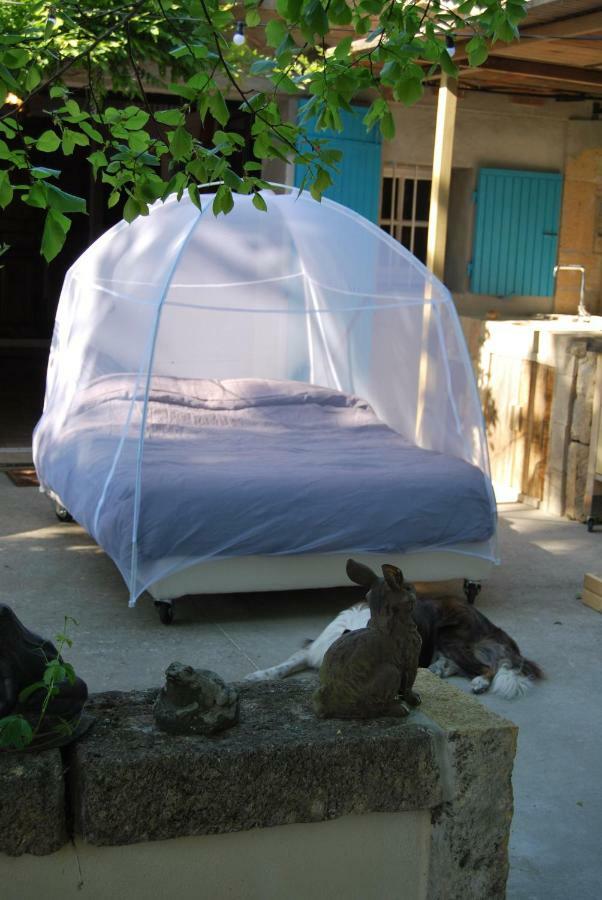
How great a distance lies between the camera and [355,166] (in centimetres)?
912

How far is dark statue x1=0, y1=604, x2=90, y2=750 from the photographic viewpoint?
2520 mm

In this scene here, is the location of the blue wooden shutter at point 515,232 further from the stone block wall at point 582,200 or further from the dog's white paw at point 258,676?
the dog's white paw at point 258,676

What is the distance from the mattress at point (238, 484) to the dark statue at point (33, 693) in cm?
262

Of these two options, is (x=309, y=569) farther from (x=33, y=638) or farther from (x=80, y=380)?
(x=33, y=638)

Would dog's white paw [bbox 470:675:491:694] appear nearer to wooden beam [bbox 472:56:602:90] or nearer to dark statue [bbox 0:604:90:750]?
dark statue [bbox 0:604:90:750]

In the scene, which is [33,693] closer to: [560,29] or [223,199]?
[223,199]

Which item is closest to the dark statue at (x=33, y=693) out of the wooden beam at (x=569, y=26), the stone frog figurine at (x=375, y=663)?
the stone frog figurine at (x=375, y=663)

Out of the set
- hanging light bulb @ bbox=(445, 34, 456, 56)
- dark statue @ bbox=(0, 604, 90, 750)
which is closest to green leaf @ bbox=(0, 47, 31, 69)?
dark statue @ bbox=(0, 604, 90, 750)

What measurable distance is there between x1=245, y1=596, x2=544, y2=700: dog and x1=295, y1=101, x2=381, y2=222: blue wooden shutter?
4922 mm

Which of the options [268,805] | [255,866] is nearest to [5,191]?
[268,805]

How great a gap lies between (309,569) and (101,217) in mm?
7469

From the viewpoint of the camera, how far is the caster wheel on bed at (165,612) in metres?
5.32

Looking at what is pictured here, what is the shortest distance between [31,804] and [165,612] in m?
2.88

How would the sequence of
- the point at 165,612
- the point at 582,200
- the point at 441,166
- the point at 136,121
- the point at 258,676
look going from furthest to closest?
the point at 582,200
the point at 441,166
the point at 165,612
the point at 258,676
the point at 136,121
